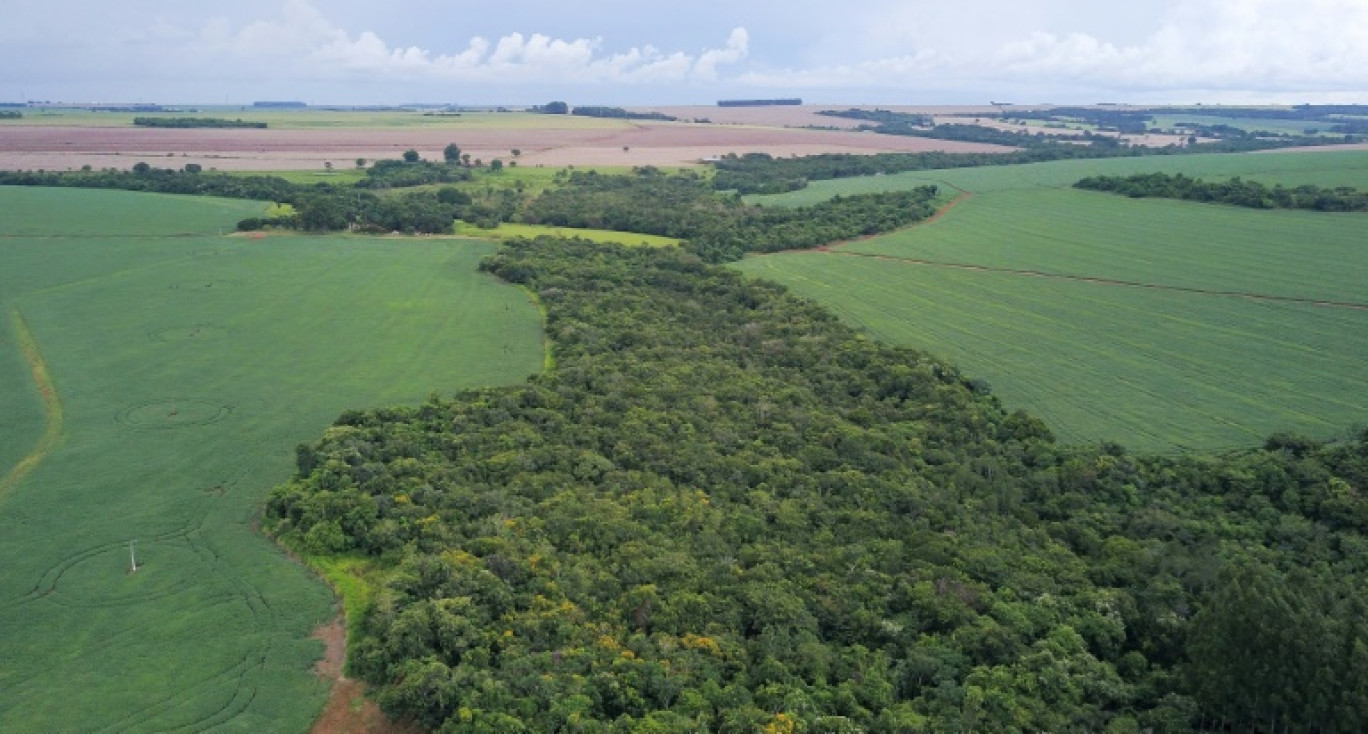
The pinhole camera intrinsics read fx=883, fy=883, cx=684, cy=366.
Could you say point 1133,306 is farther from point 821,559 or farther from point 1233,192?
point 821,559

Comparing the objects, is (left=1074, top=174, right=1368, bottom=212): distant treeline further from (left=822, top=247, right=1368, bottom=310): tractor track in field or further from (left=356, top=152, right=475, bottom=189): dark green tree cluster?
(left=356, top=152, right=475, bottom=189): dark green tree cluster

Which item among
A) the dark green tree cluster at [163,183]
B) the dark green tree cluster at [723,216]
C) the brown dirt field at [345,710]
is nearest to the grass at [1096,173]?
the dark green tree cluster at [723,216]

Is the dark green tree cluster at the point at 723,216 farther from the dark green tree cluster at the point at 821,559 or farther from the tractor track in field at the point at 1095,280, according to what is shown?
the dark green tree cluster at the point at 821,559

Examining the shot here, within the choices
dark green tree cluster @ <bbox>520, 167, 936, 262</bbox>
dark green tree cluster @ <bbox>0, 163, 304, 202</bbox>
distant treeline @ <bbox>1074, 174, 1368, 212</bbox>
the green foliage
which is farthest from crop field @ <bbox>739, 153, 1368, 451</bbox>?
dark green tree cluster @ <bbox>0, 163, 304, 202</bbox>

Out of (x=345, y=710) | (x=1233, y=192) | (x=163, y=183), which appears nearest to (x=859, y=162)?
(x=1233, y=192)

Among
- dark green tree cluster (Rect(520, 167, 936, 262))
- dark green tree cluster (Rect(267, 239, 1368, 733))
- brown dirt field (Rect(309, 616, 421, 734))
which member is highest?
dark green tree cluster (Rect(520, 167, 936, 262))
